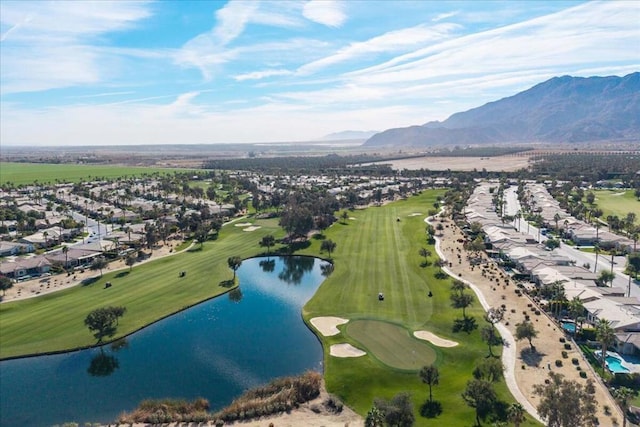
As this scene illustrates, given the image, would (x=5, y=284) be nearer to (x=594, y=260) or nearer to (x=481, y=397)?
(x=481, y=397)

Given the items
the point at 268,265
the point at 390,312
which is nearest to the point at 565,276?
the point at 390,312

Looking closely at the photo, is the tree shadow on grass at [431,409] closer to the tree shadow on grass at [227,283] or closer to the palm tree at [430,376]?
the palm tree at [430,376]

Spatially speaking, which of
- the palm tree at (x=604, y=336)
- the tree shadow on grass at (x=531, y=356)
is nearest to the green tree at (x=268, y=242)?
the tree shadow on grass at (x=531, y=356)

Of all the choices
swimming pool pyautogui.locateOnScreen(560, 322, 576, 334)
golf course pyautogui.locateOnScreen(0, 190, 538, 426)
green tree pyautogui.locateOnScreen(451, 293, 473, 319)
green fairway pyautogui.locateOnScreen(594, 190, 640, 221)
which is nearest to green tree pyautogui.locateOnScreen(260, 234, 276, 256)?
golf course pyautogui.locateOnScreen(0, 190, 538, 426)

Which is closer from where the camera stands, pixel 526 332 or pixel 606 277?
pixel 526 332

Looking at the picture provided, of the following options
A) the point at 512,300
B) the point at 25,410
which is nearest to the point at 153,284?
the point at 25,410
